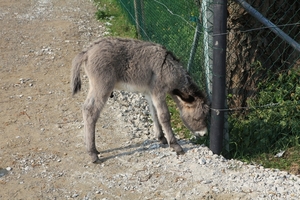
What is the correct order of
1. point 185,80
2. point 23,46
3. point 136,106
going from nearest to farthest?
point 185,80 → point 136,106 → point 23,46

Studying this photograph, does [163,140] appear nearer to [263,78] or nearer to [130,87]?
[130,87]

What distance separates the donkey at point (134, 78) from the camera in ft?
16.3

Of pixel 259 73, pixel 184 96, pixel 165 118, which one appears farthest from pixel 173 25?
pixel 165 118

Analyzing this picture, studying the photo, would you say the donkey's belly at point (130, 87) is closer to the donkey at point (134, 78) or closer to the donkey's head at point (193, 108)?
the donkey at point (134, 78)

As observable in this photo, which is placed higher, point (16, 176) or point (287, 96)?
point (287, 96)

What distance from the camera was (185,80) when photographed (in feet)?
16.9

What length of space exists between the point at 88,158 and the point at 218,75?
5.67 feet

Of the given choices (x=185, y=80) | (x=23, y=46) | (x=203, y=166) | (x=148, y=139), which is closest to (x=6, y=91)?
(x=23, y=46)

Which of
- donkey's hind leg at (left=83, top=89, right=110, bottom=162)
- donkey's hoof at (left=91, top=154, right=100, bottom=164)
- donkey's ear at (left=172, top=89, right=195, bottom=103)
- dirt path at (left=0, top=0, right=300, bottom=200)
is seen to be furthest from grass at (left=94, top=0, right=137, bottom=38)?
donkey's hoof at (left=91, top=154, right=100, bottom=164)

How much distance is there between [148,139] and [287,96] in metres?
1.81

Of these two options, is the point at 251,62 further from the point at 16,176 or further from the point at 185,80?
the point at 16,176

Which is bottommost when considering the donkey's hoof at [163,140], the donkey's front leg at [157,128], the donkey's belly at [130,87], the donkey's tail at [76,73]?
the donkey's hoof at [163,140]

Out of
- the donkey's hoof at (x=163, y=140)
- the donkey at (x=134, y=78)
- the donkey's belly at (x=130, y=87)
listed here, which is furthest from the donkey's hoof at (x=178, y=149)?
the donkey's belly at (x=130, y=87)

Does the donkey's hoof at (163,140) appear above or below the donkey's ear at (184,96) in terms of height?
below
